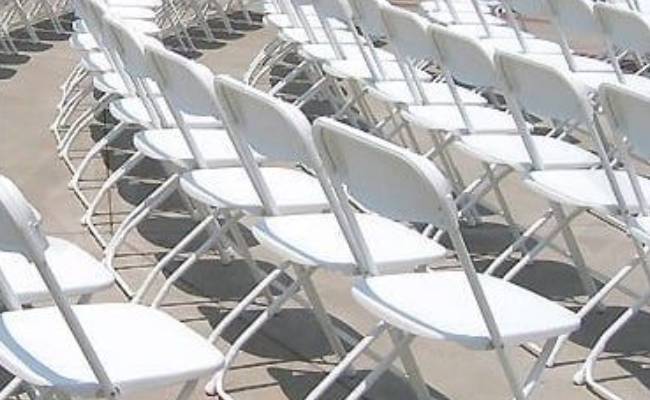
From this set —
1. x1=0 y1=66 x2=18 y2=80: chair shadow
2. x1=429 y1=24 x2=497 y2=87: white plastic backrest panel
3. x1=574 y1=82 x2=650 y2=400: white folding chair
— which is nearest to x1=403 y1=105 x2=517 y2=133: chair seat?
x1=429 y1=24 x2=497 y2=87: white plastic backrest panel

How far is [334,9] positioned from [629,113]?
2.13 meters

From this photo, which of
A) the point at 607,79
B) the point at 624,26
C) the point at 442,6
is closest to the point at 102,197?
the point at 624,26

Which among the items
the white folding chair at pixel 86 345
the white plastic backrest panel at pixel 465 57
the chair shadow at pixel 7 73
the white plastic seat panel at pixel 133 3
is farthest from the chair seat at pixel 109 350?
the chair shadow at pixel 7 73

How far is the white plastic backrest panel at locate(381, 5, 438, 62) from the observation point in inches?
173

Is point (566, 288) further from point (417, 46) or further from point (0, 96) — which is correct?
point (0, 96)

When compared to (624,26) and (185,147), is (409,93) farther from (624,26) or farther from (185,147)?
(185,147)

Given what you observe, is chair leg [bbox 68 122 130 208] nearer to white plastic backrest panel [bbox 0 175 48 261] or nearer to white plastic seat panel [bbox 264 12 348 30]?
white plastic seat panel [bbox 264 12 348 30]

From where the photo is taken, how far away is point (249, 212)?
358cm

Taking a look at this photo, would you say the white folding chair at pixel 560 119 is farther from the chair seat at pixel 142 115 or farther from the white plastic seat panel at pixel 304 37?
the white plastic seat panel at pixel 304 37

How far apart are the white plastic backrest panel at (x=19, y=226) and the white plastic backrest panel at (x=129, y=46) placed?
1528 millimetres

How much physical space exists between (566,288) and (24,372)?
2.68 m

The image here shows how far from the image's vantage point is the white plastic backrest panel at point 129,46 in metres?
3.79

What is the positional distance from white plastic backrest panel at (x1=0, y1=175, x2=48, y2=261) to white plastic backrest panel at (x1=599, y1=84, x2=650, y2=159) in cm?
188

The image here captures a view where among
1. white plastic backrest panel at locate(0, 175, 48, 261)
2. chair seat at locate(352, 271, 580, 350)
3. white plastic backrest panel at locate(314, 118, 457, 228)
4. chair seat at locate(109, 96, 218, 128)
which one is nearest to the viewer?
white plastic backrest panel at locate(0, 175, 48, 261)
